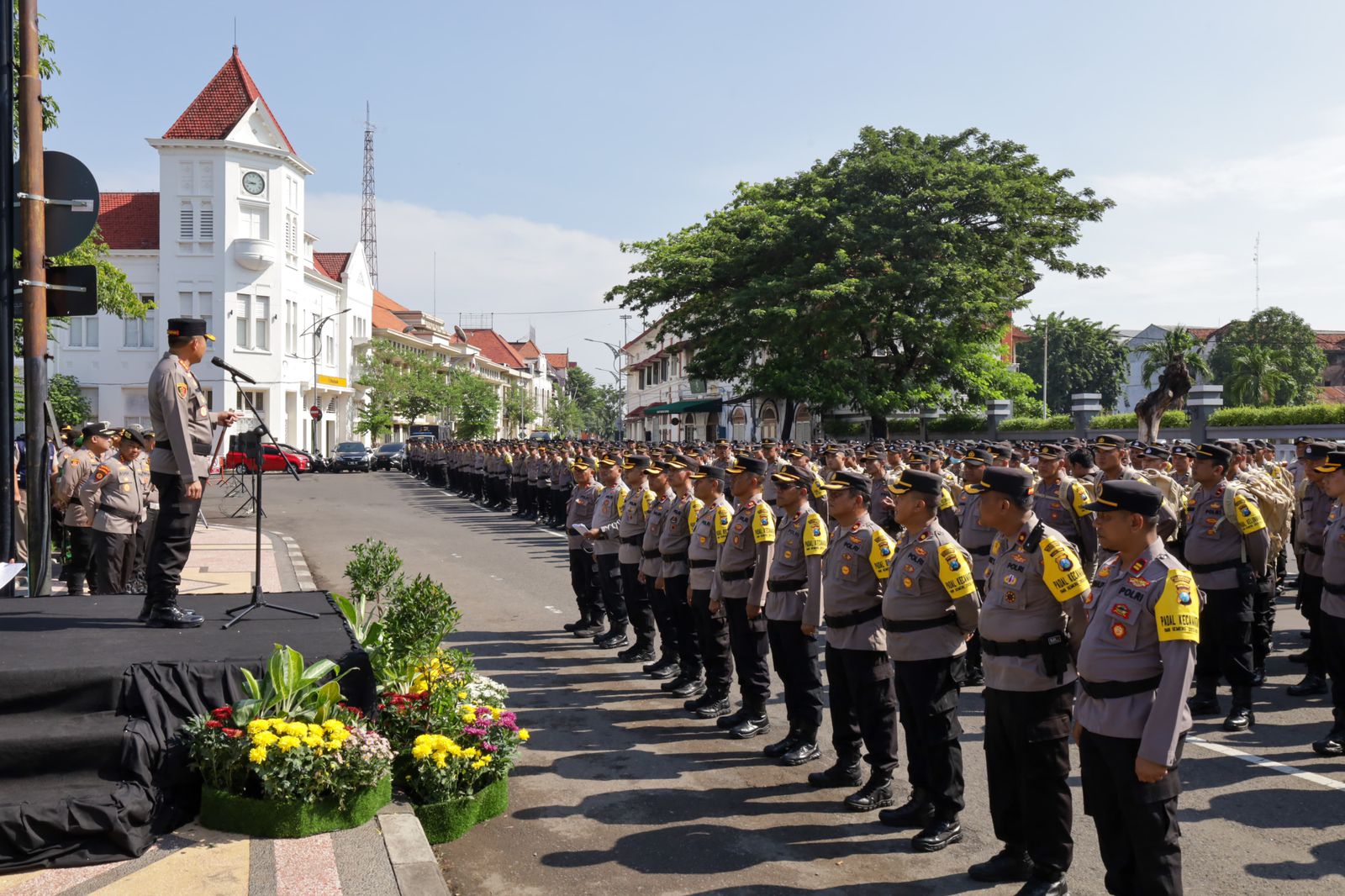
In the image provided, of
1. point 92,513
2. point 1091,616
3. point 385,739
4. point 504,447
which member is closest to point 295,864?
point 385,739

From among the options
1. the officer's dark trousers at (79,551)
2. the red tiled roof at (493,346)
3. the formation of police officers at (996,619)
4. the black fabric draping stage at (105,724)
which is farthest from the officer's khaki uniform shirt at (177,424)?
the red tiled roof at (493,346)

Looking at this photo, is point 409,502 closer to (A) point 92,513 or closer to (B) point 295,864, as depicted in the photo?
(A) point 92,513

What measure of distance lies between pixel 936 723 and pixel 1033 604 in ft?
3.23

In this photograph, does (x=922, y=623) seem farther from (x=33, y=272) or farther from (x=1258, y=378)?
(x=1258, y=378)

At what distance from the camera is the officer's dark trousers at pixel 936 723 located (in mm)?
5309

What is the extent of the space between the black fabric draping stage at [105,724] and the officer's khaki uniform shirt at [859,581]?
274 cm

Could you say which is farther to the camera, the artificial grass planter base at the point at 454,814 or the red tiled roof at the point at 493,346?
the red tiled roof at the point at 493,346

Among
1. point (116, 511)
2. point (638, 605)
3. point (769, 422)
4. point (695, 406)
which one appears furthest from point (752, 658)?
point (695, 406)

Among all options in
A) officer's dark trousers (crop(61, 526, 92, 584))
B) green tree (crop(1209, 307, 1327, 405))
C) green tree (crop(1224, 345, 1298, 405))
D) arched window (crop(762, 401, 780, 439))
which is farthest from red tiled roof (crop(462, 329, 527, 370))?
officer's dark trousers (crop(61, 526, 92, 584))

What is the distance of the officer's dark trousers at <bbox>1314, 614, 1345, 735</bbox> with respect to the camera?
6.79 m

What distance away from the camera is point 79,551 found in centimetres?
→ 1043

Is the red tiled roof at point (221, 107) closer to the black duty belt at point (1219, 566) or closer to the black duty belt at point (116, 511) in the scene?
the black duty belt at point (116, 511)

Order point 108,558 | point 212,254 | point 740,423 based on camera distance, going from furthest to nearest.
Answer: point 740,423 < point 212,254 < point 108,558

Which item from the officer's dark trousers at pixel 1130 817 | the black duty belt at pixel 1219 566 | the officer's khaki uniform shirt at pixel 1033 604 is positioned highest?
the officer's khaki uniform shirt at pixel 1033 604
